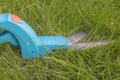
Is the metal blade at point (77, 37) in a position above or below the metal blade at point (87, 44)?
above

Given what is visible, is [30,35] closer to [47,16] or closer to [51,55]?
[51,55]

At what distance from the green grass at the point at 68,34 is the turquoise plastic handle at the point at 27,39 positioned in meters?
0.03

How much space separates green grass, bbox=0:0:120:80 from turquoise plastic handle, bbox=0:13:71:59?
3 centimetres

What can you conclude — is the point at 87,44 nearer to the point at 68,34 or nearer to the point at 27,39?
the point at 68,34

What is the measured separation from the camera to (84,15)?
1235 millimetres

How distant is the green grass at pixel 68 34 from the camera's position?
1020 mm

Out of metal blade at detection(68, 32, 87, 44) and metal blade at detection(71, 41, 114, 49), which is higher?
metal blade at detection(68, 32, 87, 44)

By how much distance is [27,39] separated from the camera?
3.40 feet

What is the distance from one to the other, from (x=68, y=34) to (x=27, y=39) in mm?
205

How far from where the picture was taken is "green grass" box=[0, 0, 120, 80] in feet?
3.34

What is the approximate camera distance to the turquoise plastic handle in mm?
1000

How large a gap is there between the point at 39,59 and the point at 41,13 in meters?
0.26

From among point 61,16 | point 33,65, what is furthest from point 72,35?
point 33,65

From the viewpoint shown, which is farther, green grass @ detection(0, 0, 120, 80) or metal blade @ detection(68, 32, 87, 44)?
metal blade @ detection(68, 32, 87, 44)
